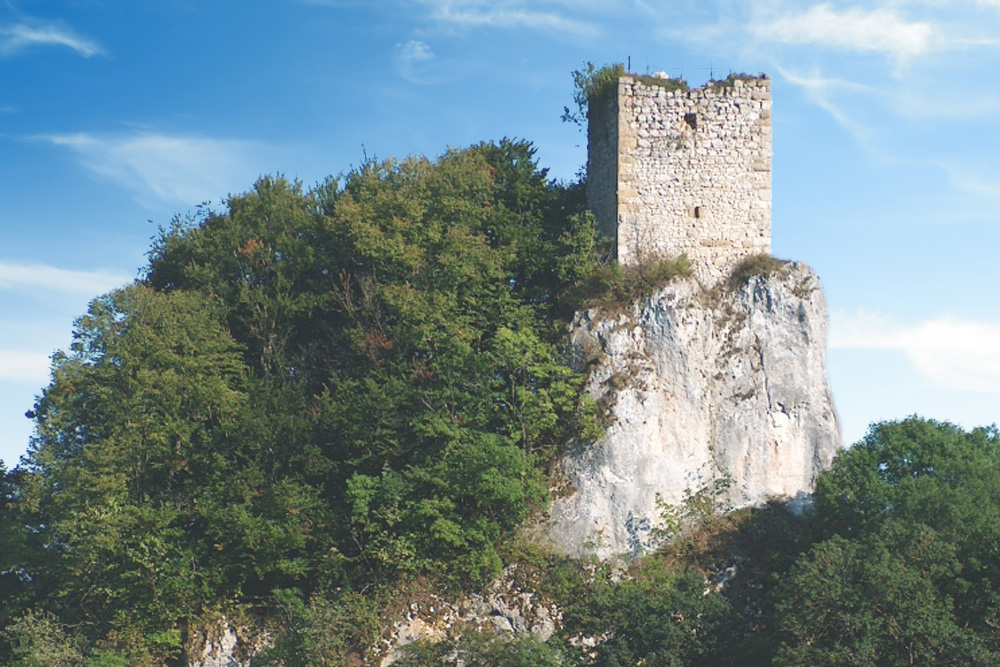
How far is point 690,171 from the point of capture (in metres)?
33.2

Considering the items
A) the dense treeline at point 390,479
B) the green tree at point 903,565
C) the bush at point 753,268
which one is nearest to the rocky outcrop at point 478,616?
the dense treeline at point 390,479

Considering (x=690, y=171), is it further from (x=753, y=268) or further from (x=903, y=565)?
(x=903, y=565)

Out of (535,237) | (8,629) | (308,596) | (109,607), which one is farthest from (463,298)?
(8,629)

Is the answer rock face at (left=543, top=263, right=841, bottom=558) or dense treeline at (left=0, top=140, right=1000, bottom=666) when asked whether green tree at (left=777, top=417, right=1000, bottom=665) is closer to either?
dense treeline at (left=0, top=140, right=1000, bottom=666)

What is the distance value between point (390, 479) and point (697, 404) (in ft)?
25.0

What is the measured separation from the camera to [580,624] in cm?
2831

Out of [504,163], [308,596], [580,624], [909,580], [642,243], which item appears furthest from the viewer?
[504,163]

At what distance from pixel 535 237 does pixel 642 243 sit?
283cm

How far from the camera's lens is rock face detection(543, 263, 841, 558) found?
30.5 meters

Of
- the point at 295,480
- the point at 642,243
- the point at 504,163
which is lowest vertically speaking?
the point at 295,480

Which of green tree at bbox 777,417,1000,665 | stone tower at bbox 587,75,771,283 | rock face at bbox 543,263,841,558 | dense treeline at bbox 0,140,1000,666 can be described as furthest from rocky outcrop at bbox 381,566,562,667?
stone tower at bbox 587,75,771,283

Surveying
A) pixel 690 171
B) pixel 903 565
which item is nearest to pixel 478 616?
pixel 903 565

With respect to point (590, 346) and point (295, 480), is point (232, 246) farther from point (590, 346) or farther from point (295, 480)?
point (590, 346)

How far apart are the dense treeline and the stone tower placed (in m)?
1.05
